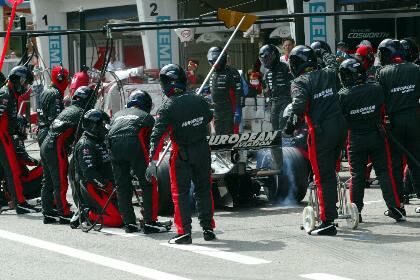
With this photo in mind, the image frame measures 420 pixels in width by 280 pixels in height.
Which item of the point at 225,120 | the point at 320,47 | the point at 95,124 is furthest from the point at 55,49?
the point at 95,124

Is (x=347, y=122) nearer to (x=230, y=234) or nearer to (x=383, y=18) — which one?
(x=230, y=234)

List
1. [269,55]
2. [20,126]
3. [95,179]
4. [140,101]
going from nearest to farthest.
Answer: [140,101], [95,179], [20,126], [269,55]

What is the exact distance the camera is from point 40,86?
77.5 feet

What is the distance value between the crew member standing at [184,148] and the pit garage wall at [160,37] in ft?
55.5

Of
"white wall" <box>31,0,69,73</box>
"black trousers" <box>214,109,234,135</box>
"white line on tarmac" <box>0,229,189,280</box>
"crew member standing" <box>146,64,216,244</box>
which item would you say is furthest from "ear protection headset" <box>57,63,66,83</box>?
"white wall" <box>31,0,69,73</box>

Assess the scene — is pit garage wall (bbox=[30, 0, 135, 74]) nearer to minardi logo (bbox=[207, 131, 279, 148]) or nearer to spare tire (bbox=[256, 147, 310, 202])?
spare tire (bbox=[256, 147, 310, 202])

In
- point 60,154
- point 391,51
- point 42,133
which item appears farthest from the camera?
point 42,133

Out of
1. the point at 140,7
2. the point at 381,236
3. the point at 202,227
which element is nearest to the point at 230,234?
the point at 202,227

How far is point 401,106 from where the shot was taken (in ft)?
42.3

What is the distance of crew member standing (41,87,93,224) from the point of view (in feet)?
43.7

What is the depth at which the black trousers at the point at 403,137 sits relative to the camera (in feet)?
42.3

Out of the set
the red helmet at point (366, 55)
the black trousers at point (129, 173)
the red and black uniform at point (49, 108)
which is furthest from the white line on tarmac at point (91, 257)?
the red helmet at point (366, 55)

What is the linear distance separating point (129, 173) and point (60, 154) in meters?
1.55

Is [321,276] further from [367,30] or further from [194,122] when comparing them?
Answer: [367,30]
